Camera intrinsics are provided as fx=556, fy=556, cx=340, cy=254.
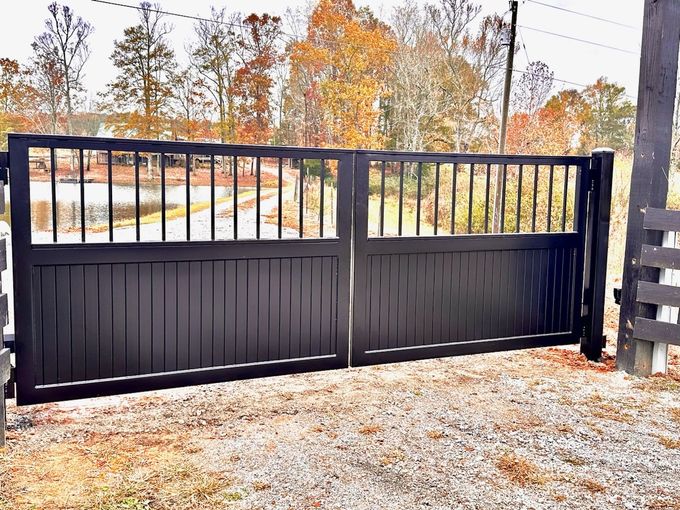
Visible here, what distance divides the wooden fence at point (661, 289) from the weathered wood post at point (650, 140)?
4 centimetres

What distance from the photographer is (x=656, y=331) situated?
3.50 meters

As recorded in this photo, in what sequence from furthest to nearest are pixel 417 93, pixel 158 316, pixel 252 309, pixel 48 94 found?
1. pixel 417 93
2. pixel 48 94
3. pixel 252 309
4. pixel 158 316

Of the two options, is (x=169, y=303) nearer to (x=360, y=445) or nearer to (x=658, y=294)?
(x=360, y=445)

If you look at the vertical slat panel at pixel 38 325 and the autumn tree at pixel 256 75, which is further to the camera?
the autumn tree at pixel 256 75

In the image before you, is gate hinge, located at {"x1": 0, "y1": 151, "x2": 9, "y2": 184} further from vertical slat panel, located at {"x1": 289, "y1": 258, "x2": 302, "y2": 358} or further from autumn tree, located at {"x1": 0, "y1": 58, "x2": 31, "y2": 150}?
autumn tree, located at {"x1": 0, "y1": 58, "x2": 31, "y2": 150}

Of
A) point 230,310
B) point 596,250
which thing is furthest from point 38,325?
point 596,250

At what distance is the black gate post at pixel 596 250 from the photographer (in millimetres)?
3861

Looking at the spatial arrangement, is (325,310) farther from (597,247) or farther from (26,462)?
(597,247)

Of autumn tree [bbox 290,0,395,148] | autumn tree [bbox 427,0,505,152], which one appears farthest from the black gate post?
autumn tree [bbox 427,0,505,152]

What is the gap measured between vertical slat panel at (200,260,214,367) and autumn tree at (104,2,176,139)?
538 inches

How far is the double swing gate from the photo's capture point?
2.79m

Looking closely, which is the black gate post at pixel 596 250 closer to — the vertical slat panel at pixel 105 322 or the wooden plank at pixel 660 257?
the wooden plank at pixel 660 257

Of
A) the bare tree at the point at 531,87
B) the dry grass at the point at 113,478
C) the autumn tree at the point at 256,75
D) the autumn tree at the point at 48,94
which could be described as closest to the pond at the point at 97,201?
the autumn tree at the point at 48,94

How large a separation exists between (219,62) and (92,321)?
15.1 metres
